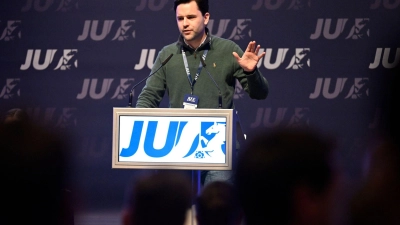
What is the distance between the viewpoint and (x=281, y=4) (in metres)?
7.33

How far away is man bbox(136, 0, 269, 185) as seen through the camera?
158 inches

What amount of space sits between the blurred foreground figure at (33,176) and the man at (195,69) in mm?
2548

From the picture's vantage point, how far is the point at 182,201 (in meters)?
1.38

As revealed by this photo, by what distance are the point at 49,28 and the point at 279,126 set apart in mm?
6538

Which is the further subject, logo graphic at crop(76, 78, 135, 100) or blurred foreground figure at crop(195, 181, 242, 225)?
logo graphic at crop(76, 78, 135, 100)

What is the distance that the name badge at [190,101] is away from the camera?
382cm

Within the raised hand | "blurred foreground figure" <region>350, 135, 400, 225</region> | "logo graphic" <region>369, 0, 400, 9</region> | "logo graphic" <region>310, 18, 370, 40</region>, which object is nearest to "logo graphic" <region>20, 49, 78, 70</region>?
"logo graphic" <region>310, 18, 370, 40</region>

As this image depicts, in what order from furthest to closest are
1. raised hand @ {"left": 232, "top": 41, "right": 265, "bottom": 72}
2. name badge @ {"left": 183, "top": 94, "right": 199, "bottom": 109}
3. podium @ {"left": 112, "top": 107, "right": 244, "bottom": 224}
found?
1. name badge @ {"left": 183, "top": 94, "right": 199, "bottom": 109}
2. raised hand @ {"left": 232, "top": 41, "right": 265, "bottom": 72}
3. podium @ {"left": 112, "top": 107, "right": 244, "bottom": 224}

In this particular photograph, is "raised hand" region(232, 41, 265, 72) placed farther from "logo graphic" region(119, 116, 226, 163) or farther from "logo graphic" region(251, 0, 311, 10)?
"logo graphic" region(251, 0, 311, 10)

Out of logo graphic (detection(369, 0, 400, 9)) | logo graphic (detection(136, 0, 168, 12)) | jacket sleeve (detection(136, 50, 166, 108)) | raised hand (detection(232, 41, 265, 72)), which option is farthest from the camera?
logo graphic (detection(136, 0, 168, 12))

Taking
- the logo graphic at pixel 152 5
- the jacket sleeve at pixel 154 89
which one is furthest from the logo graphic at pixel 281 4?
the jacket sleeve at pixel 154 89

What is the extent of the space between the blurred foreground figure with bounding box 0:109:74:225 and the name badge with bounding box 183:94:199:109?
2448 mm

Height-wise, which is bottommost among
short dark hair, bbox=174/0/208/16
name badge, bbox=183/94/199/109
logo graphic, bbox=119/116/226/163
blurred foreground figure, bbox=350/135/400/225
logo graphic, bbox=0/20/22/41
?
blurred foreground figure, bbox=350/135/400/225

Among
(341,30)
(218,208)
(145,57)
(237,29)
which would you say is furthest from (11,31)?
(218,208)
